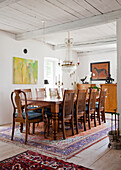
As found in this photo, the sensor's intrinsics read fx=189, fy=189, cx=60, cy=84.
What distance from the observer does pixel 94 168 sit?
2404 millimetres

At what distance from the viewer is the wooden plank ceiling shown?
A: 11.1ft

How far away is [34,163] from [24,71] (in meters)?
3.61

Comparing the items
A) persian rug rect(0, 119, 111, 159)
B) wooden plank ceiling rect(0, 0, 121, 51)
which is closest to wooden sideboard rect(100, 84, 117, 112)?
wooden plank ceiling rect(0, 0, 121, 51)

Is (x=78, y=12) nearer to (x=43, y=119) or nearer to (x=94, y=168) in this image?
(x=43, y=119)

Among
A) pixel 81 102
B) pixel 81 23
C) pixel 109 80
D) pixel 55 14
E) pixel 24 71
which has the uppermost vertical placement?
pixel 55 14

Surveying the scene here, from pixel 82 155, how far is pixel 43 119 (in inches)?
44.9

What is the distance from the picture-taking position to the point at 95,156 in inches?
111

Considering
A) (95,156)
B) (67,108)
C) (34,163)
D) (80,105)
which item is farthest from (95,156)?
A: (80,105)

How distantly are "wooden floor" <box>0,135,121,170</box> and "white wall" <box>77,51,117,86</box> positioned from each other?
471cm

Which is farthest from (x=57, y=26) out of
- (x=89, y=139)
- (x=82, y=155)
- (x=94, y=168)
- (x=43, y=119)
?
(x=94, y=168)

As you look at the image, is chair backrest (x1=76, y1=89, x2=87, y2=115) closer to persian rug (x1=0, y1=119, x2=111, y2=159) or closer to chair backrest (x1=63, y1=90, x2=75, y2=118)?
chair backrest (x1=63, y1=90, x2=75, y2=118)

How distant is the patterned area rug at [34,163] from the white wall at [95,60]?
5579 mm

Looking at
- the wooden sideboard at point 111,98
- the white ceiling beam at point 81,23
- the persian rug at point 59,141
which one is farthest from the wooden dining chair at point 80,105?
the wooden sideboard at point 111,98

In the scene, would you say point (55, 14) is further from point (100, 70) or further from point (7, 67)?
point (100, 70)
